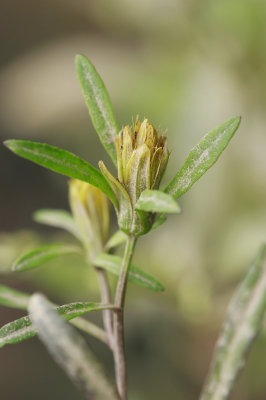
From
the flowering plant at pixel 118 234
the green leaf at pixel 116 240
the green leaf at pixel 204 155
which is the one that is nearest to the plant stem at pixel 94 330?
the flowering plant at pixel 118 234

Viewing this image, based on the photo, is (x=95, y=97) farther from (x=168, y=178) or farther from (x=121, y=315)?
(x=168, y=178)

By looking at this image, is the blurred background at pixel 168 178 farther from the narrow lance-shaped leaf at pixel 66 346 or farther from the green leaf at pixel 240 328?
the narrow lance-shaped leaf at pixel 66 346

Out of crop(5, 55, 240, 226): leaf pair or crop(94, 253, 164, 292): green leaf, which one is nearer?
crop(5, 55, 240, 226): leaf pair

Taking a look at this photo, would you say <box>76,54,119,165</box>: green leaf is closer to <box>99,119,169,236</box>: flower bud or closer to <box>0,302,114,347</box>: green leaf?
<box>99,119,169,236</box>: flower bud

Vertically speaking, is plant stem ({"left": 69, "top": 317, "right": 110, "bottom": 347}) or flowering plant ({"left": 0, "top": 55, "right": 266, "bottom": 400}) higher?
flowering plant ({"left": 0, "top": 55, "right": 266, "bottom": 400})

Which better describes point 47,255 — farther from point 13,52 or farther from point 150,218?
point 13,52

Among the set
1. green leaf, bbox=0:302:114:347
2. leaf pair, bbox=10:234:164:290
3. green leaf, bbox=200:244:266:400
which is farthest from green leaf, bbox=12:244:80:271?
green leaf, bbox=200:244:266:400

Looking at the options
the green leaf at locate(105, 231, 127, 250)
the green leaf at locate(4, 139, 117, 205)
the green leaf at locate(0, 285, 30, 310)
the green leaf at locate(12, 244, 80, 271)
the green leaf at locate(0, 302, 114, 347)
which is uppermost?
the green leaf at locate(4, 139, 117, 205)
